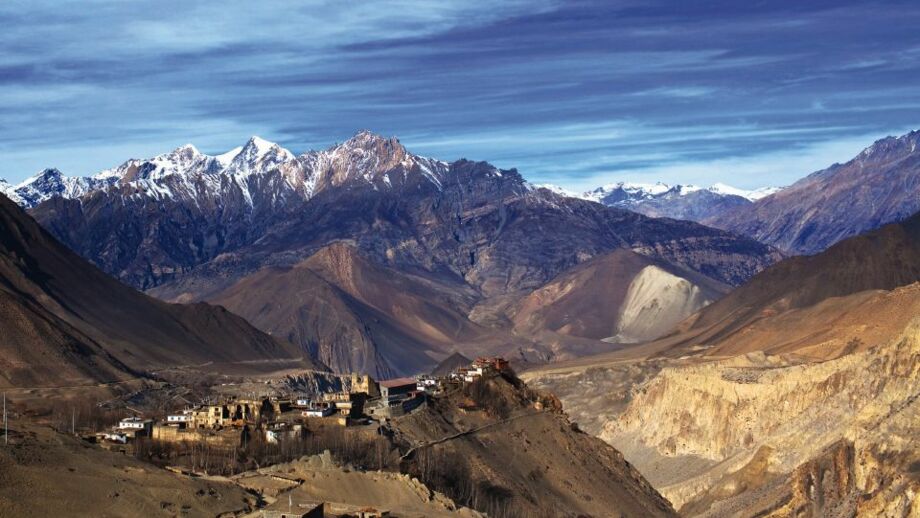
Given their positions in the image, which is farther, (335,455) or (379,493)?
(335,455)

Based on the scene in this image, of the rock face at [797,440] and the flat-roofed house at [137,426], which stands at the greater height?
the flat-roofed house at [137,426]

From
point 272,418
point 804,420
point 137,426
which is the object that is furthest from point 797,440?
point 137,426

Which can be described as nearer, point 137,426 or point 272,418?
point 137,426

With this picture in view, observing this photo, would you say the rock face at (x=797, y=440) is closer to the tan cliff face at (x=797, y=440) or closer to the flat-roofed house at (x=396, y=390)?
the tan cliff face at (x=797, y=440)

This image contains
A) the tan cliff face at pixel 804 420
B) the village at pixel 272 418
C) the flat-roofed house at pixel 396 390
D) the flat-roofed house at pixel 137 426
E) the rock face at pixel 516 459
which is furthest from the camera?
the flat-roofed house at pixel 396 390

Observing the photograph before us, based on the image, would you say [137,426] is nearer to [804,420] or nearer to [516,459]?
[516,459]

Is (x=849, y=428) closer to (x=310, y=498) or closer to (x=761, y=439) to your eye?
(x=761, y=439)

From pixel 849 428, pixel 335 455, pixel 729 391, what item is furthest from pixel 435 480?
pixel 729 391

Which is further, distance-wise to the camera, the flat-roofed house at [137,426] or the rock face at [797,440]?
the rock face at [797,440]

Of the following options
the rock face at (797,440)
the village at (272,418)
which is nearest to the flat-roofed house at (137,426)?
the village at (272,418)
